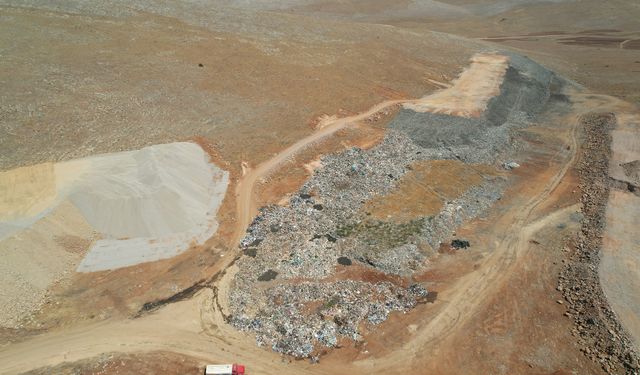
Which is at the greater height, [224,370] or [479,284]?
[479,284]

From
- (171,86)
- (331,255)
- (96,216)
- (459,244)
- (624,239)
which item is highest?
(171,86)

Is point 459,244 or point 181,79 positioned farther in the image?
point 181,79

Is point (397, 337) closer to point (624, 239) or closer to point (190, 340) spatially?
point (190, 340)

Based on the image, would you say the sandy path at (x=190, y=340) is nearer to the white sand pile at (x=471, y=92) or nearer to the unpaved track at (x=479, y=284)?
the unpaved track at (x=479, y=284)

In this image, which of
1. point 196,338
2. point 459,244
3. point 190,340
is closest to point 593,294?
point 459,244

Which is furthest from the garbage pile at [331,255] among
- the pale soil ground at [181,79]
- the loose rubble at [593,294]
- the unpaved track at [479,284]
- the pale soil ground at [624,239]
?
the pale soil ground at [624,239]

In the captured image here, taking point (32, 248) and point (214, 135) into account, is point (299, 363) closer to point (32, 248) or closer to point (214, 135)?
point (32, 248)

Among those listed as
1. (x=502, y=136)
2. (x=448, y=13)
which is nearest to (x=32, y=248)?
(x=502, y=136)
